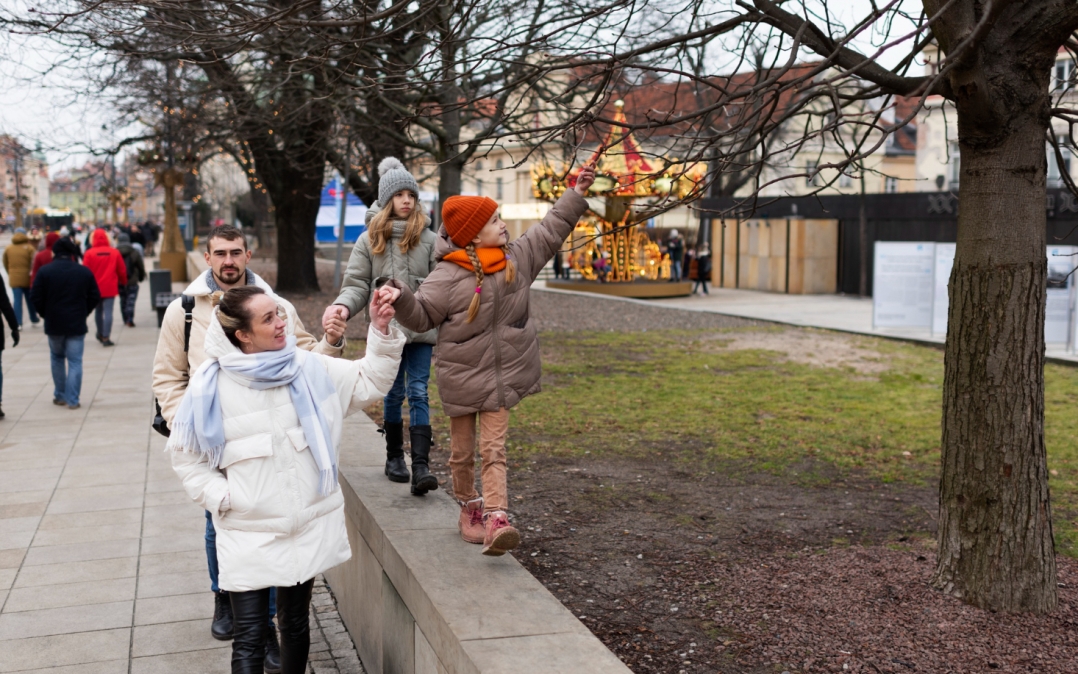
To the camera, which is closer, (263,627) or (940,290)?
(263,627)

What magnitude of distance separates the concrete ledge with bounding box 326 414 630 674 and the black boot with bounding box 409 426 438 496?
58mm

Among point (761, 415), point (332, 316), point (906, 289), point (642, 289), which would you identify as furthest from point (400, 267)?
point (642, 289)

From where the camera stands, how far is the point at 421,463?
5.53m

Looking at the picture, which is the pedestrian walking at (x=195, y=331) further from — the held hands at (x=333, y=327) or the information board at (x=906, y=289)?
the information board at (x=906, y=289)

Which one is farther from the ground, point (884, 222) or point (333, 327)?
point (884, 222)

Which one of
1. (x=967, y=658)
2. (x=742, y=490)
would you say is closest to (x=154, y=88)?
(x=742, y=490)

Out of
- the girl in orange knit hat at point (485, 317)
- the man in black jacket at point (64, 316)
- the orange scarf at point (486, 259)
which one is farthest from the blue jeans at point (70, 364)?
the orange scarf at point (486, 259)

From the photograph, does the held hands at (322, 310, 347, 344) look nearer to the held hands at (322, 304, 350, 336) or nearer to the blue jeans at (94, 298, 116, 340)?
the held hands at (322, 304, 350, 336)

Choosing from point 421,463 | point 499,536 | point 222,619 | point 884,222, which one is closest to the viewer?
point 499,536

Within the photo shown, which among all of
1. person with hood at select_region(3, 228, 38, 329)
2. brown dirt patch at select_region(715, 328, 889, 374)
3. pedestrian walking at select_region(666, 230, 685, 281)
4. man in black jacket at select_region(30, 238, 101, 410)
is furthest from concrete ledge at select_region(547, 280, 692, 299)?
man in black jacket at select_region(30, 238, 101, 410)

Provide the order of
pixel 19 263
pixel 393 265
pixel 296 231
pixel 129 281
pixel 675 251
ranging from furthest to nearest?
pixel 675 251, pixel 296 231, pixel 129 281, pixel 19 263, pixel 393 265

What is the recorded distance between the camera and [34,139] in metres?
19.4

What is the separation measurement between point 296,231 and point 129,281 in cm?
530

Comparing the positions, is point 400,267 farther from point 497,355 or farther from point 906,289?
point 906,289
